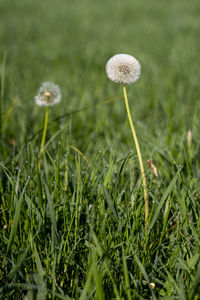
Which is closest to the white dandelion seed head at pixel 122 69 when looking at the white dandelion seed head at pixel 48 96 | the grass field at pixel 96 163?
the grass field at pixel 96 163

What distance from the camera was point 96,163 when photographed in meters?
1.49

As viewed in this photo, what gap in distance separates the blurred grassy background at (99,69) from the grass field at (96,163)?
0.02 metres

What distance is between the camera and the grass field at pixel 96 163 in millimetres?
864

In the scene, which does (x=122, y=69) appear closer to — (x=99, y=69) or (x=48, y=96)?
(x=48, y=96)

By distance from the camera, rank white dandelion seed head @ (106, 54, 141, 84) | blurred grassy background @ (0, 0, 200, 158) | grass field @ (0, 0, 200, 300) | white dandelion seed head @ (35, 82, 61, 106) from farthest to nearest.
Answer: blurred grassy background @ (0, 0, 200, 158), white dandelion seed head @ (35, 82, 61, 106), white dandelion seed head @ (106, 54, 141, 84), grass field @ (0, 0, 200, 300)

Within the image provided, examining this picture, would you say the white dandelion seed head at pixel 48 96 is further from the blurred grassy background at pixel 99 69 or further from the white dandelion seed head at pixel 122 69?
the white dandelion seed head at pixel 122 69

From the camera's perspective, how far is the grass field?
864 mm

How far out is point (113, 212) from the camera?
0.93m

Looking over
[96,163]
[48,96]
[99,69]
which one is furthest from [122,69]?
[99,69]

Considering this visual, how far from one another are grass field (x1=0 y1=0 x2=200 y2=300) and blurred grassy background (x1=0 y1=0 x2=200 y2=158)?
0.06 feet

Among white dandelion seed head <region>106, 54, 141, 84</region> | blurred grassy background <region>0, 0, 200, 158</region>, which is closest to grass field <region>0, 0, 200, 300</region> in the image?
blurred grassy background <region>0, 0, 200, 158</region>

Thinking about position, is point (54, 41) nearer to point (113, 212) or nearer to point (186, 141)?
point (186, 141)

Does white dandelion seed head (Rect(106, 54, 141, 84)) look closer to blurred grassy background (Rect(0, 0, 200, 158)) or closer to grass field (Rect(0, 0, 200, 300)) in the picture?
grass field (Rect(0, 0, 200, 300))

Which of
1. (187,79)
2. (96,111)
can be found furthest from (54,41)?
(96,111)
